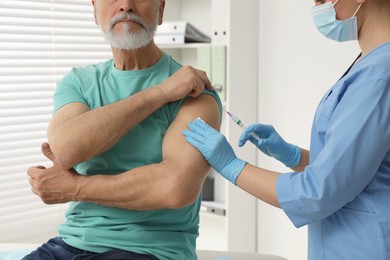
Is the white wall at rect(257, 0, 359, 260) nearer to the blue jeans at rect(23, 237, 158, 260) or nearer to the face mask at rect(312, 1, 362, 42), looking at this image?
the face mask at rect(312, 1, 362, 42)

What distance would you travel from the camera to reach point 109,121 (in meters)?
1.55

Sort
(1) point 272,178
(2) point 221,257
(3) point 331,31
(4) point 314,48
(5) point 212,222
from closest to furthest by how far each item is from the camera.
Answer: (1) point 272,178 → (3) point 331,31 → (2) point 221,257 → (4) point 314,48 → (5) point 212,222

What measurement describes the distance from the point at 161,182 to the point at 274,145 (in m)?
0.46

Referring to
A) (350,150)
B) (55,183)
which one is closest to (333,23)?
(350,150)

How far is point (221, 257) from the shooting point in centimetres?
207

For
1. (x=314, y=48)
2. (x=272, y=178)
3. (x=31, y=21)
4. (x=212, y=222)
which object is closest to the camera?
(x=272, y=178)

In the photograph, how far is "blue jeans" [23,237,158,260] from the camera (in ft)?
5.12

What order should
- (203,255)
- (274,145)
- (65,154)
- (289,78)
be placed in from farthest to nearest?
(289,78)
(203,255)
(274,145)
(65,154)

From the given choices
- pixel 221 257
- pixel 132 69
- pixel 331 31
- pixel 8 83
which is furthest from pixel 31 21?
pixel 331 31

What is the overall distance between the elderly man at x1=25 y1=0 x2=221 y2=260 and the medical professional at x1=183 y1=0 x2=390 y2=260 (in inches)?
4.2

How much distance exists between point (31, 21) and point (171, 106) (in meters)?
1.69

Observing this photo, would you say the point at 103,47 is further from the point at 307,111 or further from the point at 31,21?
the point at 307,111

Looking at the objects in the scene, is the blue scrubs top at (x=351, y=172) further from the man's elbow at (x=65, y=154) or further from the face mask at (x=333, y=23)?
the man's elbow at (x=65, y=154)

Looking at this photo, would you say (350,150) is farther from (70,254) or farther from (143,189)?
(70,254)
